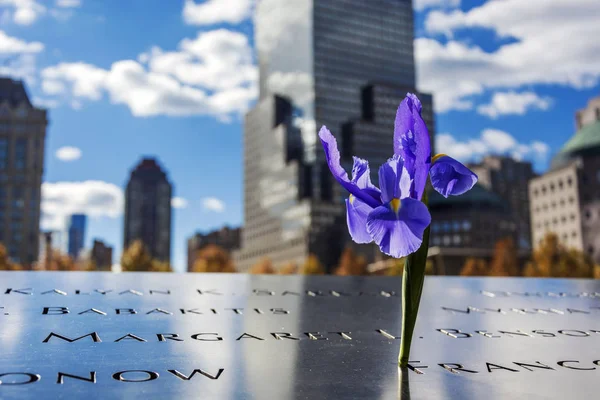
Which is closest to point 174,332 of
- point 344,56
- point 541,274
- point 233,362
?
point 233,362

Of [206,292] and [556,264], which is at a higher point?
[556,264]

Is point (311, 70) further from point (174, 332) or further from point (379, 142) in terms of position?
point (174, 332)

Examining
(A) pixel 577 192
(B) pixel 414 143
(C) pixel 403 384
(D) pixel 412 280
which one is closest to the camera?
(B) pixel 414 143

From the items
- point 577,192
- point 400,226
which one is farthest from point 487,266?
point 400,226

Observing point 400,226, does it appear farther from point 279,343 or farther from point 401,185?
point 279,343

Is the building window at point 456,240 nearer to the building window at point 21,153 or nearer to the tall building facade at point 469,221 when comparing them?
the tall building facade at point 469,221

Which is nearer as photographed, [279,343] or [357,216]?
[357,216]
